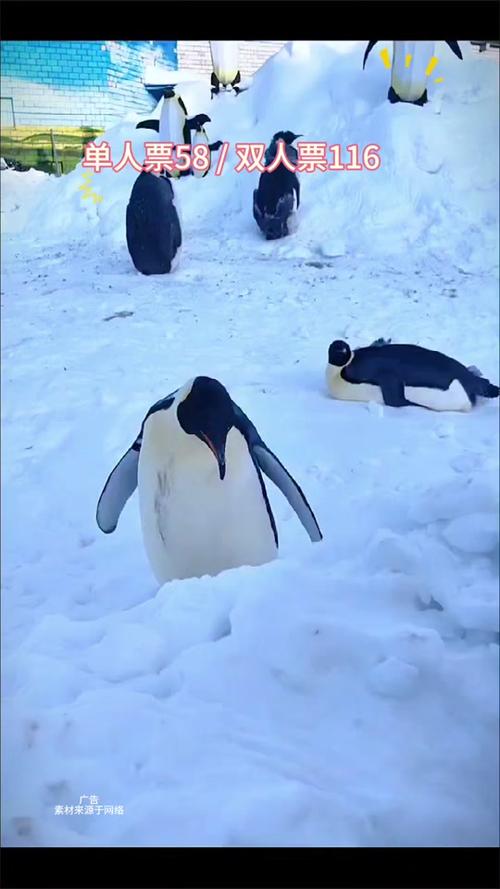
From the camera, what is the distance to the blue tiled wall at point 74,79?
3.01 ft

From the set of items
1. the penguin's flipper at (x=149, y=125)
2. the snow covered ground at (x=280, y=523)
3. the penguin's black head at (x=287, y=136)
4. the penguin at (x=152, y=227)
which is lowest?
the snow covered ground at (x=280, y=523)

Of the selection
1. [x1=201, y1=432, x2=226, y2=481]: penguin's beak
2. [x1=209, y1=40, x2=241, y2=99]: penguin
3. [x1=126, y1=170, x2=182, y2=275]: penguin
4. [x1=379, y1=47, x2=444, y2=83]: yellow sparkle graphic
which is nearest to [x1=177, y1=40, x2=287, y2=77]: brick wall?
[x1=209, y1=40, x2=241, y2=99]: penguin

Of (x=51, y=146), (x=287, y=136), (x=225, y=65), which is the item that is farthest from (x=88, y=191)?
(x=287, y=136)

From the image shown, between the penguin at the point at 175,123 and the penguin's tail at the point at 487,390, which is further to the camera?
the penguin's tail at the point at 487,390

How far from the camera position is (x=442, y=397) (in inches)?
56.8

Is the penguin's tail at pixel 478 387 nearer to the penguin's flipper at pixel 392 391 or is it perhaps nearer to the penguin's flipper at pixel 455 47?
the penguin's flipper at pixel 392 391

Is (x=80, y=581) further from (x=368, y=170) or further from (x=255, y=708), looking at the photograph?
(x=368, y=170)

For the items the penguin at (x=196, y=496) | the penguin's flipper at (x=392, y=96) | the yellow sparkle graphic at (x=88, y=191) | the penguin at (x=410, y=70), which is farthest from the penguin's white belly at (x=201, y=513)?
the penguin's flipper at (x=392, y=96)

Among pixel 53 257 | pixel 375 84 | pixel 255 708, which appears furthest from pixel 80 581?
pixel 375 84

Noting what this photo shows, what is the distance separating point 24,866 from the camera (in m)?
0.81

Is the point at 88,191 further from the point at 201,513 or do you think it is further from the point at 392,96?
the point at 392,96

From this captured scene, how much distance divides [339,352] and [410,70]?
2.19ft

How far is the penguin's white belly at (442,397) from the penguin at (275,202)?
47 centimetres

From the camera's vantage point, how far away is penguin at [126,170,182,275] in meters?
1.56
